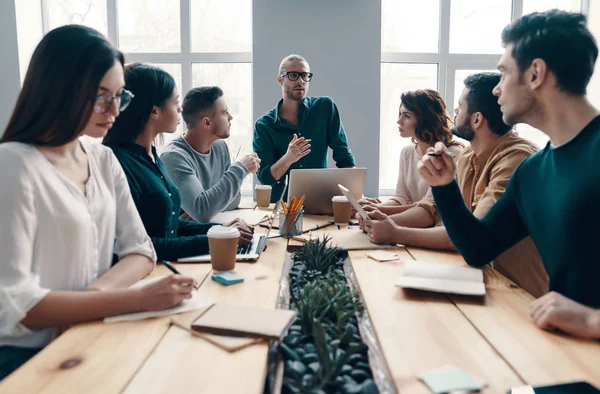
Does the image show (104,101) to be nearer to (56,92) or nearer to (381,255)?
(56,92)

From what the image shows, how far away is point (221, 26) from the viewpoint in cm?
520

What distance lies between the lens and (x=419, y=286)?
49.5 inches

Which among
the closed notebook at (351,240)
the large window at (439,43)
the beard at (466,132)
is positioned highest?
the large window at (439,43)

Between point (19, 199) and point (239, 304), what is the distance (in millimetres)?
518

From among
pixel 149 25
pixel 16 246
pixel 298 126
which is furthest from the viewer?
pixel 149 25

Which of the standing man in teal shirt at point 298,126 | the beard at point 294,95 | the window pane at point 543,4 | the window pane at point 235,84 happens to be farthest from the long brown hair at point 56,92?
the window pane at point 543,4

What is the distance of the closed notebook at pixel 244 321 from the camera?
0.98 meters

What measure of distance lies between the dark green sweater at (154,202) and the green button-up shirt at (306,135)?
4.79 ft

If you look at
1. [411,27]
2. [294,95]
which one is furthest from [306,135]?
[411,27]

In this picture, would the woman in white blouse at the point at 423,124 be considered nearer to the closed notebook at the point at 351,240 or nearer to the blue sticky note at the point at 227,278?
the closed notebook at the point at 351,240

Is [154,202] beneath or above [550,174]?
beneath

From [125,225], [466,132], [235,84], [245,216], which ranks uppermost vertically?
[235,84]

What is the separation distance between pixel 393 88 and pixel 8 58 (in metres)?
3.82

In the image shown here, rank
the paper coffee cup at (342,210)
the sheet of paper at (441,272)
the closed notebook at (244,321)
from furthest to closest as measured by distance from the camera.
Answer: the paper coffee cup at (342,210), the sheet of paper at (441,272), the closed notebook at (244,321)
